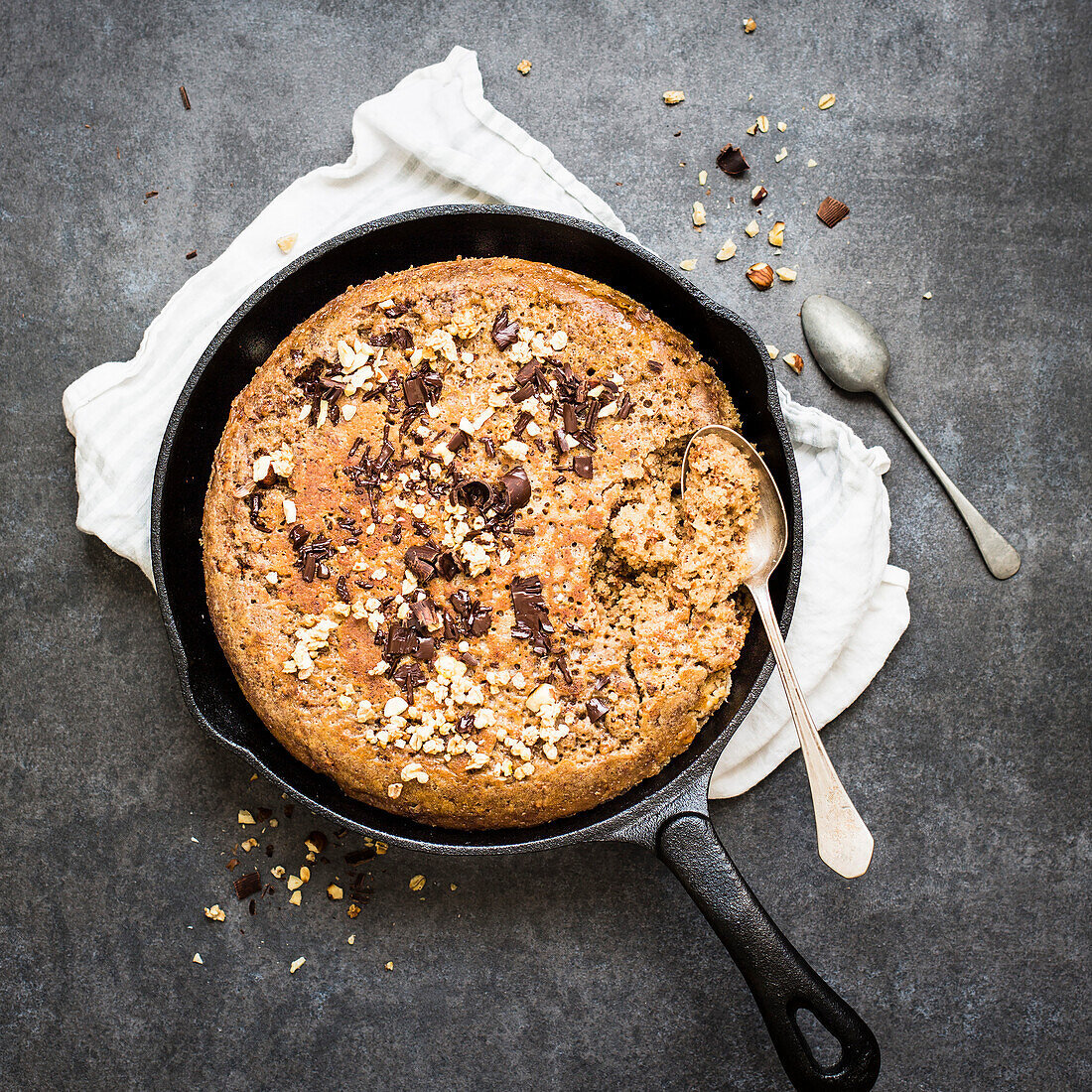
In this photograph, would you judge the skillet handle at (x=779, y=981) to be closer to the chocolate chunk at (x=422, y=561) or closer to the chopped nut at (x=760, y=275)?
the chocolate chunk at (x=422, y=561)

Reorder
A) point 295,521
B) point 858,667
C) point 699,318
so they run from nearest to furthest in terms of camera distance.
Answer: point 295,521, point 699,318, point 858,667

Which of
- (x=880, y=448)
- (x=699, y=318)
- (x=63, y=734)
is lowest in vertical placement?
(x=63, y=734)

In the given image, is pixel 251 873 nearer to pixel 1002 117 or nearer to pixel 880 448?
pixel 880 448

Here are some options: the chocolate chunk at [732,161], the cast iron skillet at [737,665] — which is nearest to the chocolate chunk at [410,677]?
the cast iron skillet at [737,665]

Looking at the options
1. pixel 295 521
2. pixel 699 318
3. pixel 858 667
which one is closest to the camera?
pixel 295 521

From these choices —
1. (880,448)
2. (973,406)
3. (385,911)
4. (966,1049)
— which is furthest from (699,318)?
(966,1049)

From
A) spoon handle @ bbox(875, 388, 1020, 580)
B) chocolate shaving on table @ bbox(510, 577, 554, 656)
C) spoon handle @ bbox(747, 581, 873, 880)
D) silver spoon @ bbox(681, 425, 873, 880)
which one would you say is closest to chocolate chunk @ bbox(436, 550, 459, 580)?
chocolate shaving on table @ bbox(510, 577, 554, 656)
